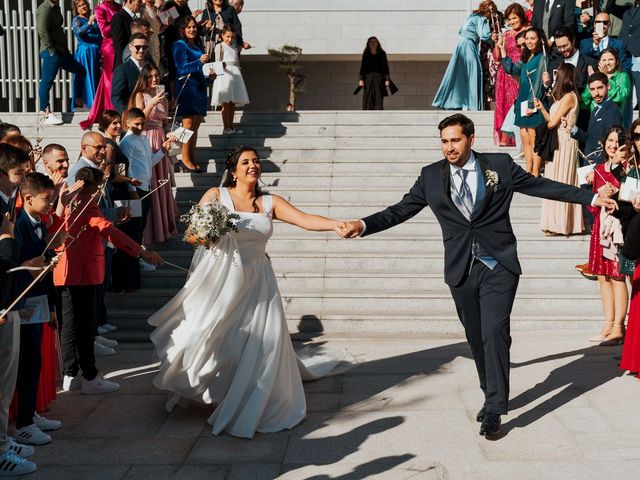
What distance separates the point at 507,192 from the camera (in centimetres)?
643

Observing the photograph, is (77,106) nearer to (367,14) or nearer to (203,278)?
(203,278)

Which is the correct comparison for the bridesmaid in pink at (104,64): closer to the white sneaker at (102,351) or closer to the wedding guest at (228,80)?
the wedding guest at (228,80)

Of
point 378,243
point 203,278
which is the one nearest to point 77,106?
point 378,243

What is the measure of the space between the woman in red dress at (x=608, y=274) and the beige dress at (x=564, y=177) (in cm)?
197

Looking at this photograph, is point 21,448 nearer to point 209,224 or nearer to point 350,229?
point 209,224

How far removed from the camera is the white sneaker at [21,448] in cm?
588

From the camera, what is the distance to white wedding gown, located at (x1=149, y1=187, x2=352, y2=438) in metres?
6.59

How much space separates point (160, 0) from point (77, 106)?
86.1 inches

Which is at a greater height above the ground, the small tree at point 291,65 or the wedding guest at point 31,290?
the small tree at point 291,65

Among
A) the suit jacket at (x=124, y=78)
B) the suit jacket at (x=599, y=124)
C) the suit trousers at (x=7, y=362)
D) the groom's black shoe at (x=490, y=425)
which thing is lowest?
the groom's black shoe at (x=490, y=425)

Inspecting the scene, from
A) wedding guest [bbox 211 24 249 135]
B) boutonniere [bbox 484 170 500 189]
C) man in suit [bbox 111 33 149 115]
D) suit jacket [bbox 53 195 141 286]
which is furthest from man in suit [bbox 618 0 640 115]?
suit jacket [bbox 53 195 141 286]

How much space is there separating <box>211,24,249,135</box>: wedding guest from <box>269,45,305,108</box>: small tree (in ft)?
32.6

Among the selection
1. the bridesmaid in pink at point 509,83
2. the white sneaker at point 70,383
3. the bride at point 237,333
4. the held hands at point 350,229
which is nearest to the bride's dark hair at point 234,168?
the bride at point 237,333

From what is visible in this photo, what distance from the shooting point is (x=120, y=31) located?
42.3 ft
